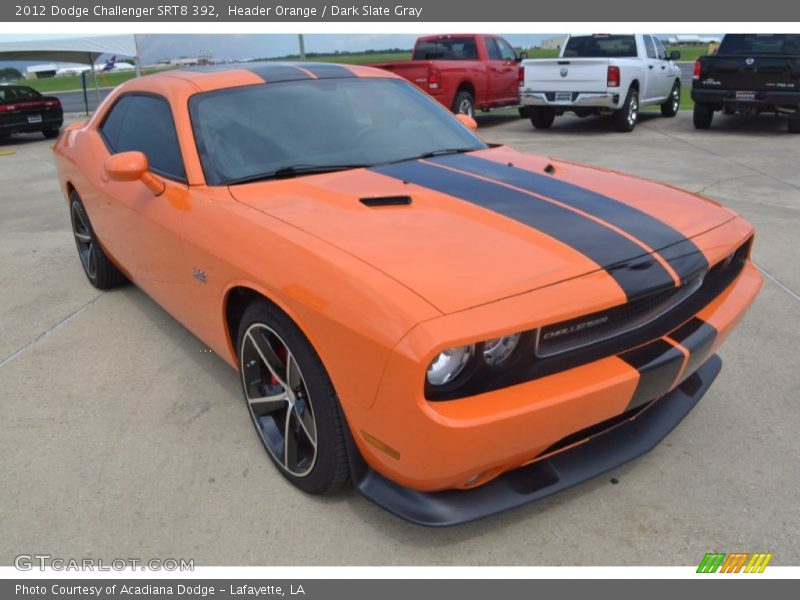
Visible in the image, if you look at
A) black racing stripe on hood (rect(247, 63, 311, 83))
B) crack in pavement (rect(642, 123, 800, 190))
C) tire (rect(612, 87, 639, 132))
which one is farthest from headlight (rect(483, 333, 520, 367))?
tire (rect(612, 87, 639, 132))

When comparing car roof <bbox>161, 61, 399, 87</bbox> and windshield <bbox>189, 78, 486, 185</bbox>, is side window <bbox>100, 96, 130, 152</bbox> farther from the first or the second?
windshield <bbox>189, 78, 486, 185</bbox>

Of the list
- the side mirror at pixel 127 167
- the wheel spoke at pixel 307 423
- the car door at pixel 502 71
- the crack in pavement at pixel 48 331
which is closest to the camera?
the wheel spoke at pixel 307 423

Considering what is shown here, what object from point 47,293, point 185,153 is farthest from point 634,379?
point 47,293

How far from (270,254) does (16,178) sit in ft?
31.2

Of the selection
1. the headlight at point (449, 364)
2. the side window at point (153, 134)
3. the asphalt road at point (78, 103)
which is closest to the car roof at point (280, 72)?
the side window at point (153, 134)

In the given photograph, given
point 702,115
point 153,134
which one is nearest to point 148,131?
point 153,134

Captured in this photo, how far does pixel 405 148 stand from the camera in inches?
123

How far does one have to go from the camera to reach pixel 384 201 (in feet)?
8.06

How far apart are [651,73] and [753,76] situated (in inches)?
74.6

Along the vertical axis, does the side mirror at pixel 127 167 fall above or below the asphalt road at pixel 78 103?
above

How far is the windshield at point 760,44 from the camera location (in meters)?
10.4

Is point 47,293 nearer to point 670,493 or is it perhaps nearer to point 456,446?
point 456,446

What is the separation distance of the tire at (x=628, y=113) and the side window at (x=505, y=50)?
3199 mm

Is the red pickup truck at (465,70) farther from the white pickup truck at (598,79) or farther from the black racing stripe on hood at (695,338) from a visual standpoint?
the black racing stripe on hood at (695,338)
